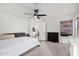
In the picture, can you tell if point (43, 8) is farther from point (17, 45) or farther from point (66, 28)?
point (17, 45)

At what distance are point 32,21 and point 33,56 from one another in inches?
27.7

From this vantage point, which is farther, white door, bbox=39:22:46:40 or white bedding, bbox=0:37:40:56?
white door, bbox=39:22:46:40

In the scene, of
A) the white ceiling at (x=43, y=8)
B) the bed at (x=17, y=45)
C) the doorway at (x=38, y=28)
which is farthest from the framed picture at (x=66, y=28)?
the bed at (x=17, y=45)

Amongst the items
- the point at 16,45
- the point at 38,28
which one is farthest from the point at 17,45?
the point at 38,28

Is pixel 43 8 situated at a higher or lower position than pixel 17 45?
higher

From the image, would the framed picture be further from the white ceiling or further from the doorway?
the doorway

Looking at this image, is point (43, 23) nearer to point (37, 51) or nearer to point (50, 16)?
point (50, 16)

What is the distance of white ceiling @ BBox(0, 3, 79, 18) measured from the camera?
1.89 metres

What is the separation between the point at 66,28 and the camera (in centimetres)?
204

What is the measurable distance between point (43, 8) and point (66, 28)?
62cm

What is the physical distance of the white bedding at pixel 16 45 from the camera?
A: 1.88 metres

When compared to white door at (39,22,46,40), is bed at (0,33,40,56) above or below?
below

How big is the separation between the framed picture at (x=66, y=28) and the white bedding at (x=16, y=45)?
0.58m

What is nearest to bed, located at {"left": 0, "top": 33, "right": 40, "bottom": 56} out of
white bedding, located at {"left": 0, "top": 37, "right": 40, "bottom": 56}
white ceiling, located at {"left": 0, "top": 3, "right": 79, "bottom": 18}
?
white bedding, located at {"left": 0, "top": 37, "right": 40, "bottom": 56}
